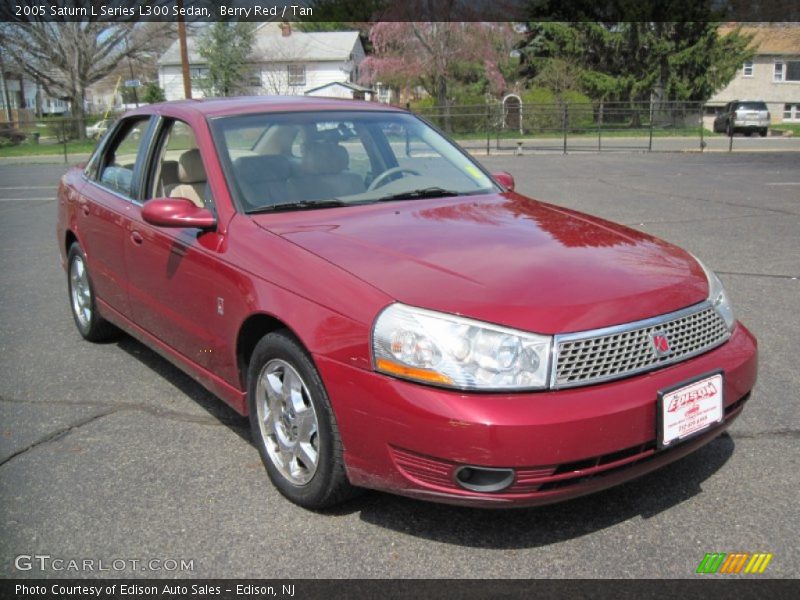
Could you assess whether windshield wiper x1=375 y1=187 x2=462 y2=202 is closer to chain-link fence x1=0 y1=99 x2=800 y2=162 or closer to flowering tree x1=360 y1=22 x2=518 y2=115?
chain-link fence x1=0 y1=99 x2=800 y2=162

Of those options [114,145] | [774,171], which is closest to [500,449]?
[114,145]

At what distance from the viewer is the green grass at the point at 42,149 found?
1213 inches

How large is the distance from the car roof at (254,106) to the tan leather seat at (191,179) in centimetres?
23

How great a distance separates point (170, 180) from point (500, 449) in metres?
2.66

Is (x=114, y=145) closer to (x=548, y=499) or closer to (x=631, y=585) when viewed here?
(x=548, y=499)

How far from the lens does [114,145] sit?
16.8 ft

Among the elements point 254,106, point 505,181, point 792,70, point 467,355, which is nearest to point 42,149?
point 254,106

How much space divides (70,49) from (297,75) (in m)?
16.4

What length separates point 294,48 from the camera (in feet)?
189

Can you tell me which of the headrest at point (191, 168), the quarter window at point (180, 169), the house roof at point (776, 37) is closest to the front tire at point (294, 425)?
the quarter window at point (180, 169)

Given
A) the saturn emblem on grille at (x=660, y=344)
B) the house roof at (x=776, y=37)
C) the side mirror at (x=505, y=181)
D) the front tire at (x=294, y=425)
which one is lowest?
the front tire at (x=294, y=425)

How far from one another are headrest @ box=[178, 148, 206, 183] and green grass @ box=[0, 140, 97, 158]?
95.9 ft

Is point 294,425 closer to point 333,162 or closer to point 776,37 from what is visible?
point 333,162

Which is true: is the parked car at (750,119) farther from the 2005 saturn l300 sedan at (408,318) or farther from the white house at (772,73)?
the 2005 saturn l300 sedan at (408,318)
